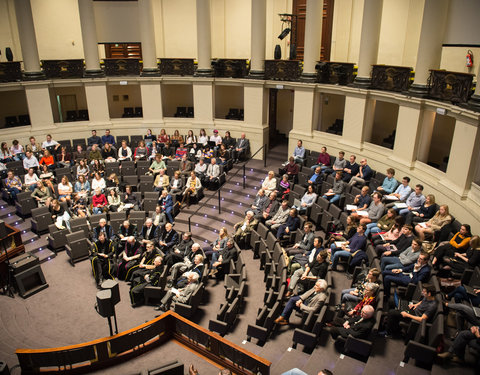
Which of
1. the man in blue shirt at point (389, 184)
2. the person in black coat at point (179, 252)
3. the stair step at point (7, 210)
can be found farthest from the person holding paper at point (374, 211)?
the stair step at point (7, 210)

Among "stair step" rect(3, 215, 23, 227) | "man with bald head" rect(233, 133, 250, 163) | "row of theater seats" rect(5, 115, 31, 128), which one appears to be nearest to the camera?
"stair step" rect(3, 215, 23, 227)

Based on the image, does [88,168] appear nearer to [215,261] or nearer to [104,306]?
[215,261]

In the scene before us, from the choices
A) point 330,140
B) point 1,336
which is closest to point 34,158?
point 1,336

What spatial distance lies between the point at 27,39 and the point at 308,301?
14.8m

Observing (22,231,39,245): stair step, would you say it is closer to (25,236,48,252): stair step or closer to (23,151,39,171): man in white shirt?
(25,236,48,252): stair step

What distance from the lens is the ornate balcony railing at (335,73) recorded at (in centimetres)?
1379

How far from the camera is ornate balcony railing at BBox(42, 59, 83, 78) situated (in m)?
16.7

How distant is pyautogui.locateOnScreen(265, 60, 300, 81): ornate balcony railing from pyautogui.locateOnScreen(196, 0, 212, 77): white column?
269 cm

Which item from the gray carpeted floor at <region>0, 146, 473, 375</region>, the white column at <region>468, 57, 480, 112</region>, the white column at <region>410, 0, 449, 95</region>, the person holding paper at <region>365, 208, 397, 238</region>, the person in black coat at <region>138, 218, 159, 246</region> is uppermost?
the white column at <region>410, 0, 449, 95</region>

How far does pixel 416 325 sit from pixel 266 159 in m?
10.3

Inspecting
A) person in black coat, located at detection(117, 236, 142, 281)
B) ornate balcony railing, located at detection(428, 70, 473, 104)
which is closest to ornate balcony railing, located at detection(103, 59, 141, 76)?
person in black coat, located at detection(117, 236, 142, 281)

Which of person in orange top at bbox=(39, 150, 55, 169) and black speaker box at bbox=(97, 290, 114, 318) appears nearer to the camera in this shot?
black speaker box at bbox=(97, 290, 114, 318)

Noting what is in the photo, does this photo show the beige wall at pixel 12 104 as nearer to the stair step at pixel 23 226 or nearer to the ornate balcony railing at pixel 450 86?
the stair step at pixel 23 226

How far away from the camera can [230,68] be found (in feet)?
55.8
